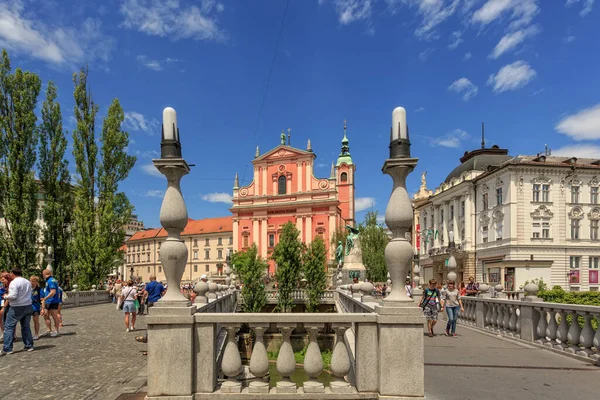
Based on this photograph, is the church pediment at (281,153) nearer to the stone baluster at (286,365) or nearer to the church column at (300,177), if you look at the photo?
the church column at (300,177)

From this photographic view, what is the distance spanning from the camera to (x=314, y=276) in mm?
21156

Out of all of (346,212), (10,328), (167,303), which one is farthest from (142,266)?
(167,303)

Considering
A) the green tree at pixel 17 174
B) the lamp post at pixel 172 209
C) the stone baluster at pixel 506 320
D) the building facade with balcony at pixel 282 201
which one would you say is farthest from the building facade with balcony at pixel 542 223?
the green tree at pixel 17 174

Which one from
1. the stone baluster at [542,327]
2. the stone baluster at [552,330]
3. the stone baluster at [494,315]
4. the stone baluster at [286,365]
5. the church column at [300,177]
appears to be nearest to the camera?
the stone baluster at [286,365]

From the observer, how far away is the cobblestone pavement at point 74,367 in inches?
207

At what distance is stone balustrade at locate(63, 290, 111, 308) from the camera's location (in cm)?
2119

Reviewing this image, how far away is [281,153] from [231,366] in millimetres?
52139

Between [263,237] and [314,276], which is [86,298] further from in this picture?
[263,237]

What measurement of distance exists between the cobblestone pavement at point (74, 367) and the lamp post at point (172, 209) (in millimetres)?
2040

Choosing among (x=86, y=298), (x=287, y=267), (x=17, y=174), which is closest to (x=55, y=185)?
(x=17, y=174)

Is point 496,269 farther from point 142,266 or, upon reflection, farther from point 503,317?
point 142,266

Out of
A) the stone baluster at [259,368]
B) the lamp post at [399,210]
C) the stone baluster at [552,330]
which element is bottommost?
the stone baluster at [552,330]

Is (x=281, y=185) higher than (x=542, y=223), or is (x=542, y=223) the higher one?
(x=281, y=185)

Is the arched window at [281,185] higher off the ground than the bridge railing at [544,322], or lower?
higher
